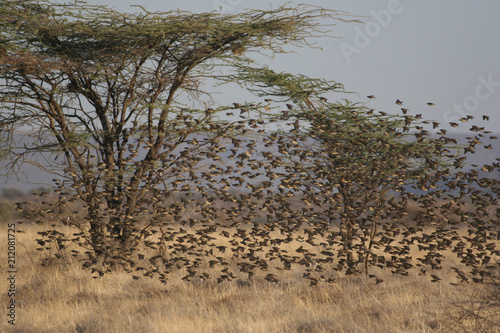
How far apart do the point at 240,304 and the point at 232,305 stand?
142 mm

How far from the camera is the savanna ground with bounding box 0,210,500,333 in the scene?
623cm

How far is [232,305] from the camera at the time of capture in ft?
24.1

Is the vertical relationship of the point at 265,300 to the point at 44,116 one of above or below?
below

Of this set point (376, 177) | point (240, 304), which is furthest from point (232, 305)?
point (376, 177)

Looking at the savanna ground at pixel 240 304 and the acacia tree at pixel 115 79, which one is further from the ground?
the acacia tree at pixel 115 79

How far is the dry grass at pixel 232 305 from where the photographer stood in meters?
6.25

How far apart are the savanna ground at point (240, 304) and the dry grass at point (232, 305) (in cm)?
2

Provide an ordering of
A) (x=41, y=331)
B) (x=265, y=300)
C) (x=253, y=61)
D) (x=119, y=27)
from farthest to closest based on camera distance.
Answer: (x=253, y=61), (x=119, y=27), (x=265, y=300), (x=41, y=331)

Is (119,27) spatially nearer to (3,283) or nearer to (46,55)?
(46,55)

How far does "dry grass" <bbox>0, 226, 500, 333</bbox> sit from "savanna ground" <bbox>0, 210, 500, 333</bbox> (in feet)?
0.05

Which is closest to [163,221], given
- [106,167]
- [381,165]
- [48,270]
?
[106,167]

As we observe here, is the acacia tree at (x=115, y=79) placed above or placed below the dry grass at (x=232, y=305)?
above

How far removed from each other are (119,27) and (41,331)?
208 inches

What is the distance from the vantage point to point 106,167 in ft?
31.1
